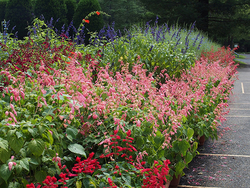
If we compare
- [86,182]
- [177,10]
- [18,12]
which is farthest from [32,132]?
[177,10]

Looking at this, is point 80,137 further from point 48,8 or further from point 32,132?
point 48,8

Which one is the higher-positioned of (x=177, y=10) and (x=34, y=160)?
(x=177, y=10)

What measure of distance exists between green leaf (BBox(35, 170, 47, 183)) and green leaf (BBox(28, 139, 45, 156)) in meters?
0.19

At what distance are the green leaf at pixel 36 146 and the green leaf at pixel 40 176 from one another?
7.3 inches

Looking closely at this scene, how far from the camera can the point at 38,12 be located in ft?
52.4

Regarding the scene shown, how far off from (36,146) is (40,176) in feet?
0.81

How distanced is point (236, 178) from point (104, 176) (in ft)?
6.58

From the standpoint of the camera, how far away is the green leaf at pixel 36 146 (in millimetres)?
1543

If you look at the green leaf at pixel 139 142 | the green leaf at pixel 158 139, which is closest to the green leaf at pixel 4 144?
the green leaf at pixel 139 142

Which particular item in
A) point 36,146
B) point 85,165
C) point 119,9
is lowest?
point 85,165

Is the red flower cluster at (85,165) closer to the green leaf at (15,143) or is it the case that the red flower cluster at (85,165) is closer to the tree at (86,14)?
the green leaf at (15,143)

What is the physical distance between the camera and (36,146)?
61.0 inches

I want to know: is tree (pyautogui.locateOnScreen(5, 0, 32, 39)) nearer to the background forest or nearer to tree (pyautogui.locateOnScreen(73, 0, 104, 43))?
the background forest

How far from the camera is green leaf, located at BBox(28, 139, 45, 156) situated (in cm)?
154
